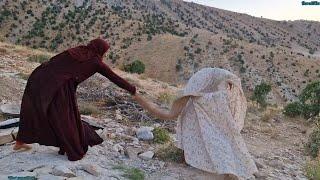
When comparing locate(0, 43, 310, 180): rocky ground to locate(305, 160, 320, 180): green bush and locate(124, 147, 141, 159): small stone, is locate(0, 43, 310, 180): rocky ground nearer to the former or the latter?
locate(124, 147, 141, 159): small stone

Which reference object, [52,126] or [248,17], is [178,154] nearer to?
[52,126]

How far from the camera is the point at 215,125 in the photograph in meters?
5.34

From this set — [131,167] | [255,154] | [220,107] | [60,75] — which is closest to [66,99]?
[60,75]

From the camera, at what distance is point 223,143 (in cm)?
523

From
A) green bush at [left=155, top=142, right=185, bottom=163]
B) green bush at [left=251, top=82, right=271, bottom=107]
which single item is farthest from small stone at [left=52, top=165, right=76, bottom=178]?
green bush at [left=251, top=82, right=271, bottom=107]

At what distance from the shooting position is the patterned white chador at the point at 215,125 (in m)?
5.18

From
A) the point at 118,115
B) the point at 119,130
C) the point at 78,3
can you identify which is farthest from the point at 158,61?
the point at 119,130

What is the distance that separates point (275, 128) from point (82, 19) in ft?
151

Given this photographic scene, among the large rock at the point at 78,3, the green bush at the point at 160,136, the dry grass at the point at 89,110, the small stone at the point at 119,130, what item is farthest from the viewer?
the large rock at the point at 78,3

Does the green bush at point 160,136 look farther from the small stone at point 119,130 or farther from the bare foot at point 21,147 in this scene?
the bare foot at point 21,147

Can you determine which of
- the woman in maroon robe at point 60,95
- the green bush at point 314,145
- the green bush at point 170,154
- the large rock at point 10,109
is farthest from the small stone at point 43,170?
the green bush at point 314,145

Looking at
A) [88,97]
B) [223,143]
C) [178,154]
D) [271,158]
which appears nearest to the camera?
[223,143]

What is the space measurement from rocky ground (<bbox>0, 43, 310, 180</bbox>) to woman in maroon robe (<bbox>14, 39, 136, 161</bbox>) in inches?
10.5

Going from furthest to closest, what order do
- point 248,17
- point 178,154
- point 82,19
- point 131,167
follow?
point 248,17
point 82,19
point 178,154
point 131,167
